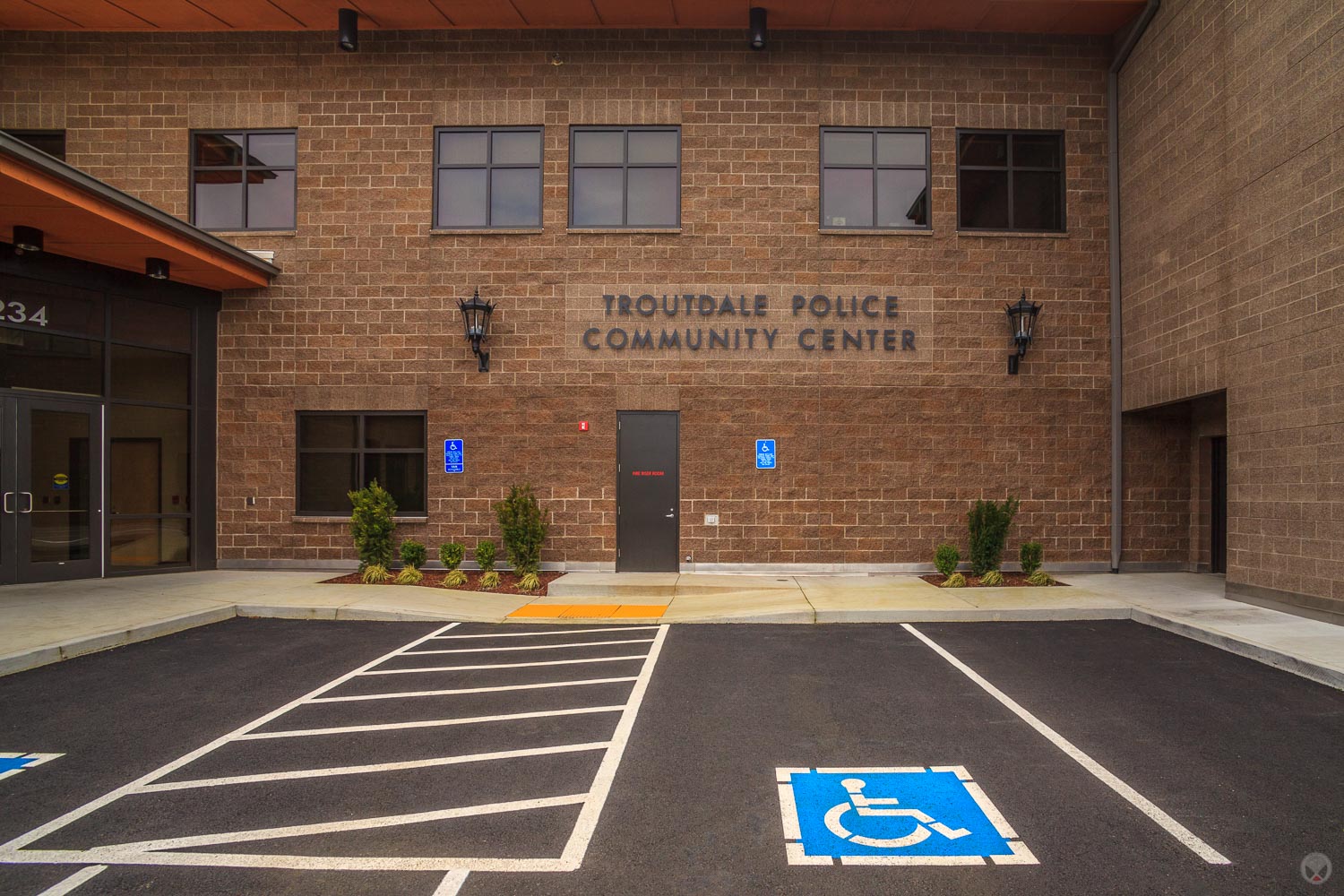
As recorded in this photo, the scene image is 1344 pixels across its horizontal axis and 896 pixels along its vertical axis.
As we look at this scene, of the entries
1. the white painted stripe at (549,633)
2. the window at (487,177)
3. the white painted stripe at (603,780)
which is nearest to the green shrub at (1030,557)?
the white painted stripe at (549,633)

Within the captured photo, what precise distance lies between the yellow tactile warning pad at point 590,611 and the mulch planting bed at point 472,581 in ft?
3.16

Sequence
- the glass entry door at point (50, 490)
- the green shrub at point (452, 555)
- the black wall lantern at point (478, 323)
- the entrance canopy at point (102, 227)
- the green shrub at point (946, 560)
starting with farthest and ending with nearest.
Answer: the black wall lantern at point (478, 323), the green shrub at point (452, 555), the green shrub at point (946, 560), the glass entry door at point (50, 490), the entrance canopy at point (102, 227)

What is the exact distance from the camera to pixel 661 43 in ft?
38.4

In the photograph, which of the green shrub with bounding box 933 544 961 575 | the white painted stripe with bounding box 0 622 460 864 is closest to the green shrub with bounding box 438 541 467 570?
the white painted stripe with bounding box 0 622 460 864

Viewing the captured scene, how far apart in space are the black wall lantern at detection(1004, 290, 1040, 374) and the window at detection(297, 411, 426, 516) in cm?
1056

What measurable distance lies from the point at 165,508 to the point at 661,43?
1197cm

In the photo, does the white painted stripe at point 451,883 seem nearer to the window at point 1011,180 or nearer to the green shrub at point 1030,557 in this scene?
the green shrub at point 1030,557

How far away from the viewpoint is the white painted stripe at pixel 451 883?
2969 millimetres

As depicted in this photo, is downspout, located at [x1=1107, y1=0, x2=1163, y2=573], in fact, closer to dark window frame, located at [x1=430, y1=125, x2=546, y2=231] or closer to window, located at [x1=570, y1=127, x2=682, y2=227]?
window, located at [x1=570, y1=127, x2=682, y2=227]

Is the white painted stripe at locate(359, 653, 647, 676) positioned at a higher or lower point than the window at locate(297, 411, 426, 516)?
lower

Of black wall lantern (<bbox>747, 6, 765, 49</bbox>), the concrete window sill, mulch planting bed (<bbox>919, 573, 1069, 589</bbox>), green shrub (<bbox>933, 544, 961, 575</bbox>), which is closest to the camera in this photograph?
mulch planting bed (<bbox>919, 573, 1069, 589</bbox>)

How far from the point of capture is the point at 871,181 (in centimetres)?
1185

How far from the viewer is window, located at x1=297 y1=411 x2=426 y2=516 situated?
11.9m

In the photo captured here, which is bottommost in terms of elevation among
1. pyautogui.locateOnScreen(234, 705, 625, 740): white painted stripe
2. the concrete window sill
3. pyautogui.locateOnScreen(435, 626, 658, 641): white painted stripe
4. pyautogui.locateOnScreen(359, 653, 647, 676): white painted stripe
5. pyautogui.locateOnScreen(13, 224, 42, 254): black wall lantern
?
pyautogui.locateOnScreen(435, 626, 658, 641): white painted stripe
